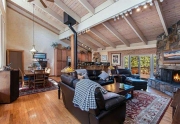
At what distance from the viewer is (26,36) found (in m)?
7.66

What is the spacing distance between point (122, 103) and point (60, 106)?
1930 mm

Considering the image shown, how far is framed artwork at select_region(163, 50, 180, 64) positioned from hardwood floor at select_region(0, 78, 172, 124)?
9.27ft

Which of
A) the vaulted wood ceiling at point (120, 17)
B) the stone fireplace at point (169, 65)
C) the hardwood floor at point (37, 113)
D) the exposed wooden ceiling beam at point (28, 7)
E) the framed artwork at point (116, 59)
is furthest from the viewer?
the framed artwork at point (116, 59)

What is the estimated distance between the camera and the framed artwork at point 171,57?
4637 mm

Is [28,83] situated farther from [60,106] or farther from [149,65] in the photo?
[149,65]

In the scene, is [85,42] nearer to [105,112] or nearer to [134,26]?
[134,26]

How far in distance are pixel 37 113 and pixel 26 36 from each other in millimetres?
6852

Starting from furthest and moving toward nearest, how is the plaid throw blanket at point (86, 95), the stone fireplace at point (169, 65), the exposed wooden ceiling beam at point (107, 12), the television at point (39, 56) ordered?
the television at point (39, 56)
the stone fireplace at point (169, 65)
the exposed wooden ceiling beam at point (107, 12)
the plaid throw blanket at point (86, 95)

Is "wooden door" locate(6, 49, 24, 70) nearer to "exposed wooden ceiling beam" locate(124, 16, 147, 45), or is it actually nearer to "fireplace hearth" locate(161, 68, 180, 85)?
"exposed wooden ceiling beam" locate(124, 16, 147, 45)

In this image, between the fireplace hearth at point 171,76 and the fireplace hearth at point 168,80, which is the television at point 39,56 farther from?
the fireplace hearth at point 171,76

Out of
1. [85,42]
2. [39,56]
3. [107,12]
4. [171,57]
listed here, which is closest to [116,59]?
[85,42]

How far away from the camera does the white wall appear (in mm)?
7082

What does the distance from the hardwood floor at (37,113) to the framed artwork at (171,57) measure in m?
2.83

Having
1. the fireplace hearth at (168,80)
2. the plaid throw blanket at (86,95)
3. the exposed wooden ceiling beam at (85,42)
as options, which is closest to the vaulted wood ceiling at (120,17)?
the exposed wooden ceiling beam at (85,42)
